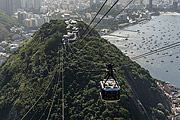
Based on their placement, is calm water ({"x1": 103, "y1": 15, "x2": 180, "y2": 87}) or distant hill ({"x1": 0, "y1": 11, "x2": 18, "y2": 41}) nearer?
calm water ({"x1": 103, "y1": 15, "x2": 180, "y2": 87})

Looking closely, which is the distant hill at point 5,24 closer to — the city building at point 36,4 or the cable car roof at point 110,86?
the city building at point 36,4

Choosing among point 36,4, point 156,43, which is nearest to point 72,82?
point 156,43

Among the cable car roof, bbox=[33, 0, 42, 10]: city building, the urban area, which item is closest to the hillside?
the cable car roof

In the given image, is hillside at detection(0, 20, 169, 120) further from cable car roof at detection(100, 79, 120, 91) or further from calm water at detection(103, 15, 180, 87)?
calm water at detection(103, 15, 180, 87)

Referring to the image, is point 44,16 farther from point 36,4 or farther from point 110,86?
point 110,86

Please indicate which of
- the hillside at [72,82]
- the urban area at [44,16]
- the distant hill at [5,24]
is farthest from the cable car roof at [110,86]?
the distant hill at [5,24]

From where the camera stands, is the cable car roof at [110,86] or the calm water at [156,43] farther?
the calm water at [156,43]
